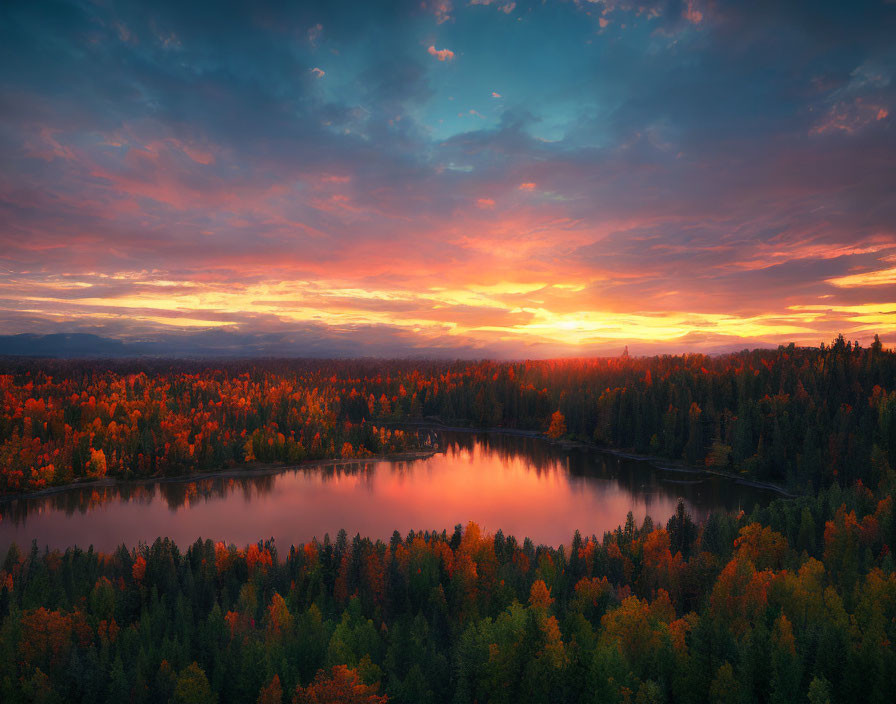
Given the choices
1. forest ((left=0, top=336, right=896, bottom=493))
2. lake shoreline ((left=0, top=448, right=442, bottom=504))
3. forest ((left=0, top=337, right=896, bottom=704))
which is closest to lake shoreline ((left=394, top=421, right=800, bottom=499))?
forest ((left=0, top=336, right=896, bottom=493))

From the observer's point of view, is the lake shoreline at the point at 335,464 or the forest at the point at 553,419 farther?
the forest at the point at 553,419

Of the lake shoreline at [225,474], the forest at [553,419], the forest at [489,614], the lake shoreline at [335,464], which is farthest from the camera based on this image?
the forest at [553,419]

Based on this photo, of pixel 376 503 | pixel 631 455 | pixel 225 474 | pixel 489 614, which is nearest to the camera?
pixel 489 614

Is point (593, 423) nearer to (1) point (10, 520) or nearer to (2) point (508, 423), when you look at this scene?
(2) point (508, 423)

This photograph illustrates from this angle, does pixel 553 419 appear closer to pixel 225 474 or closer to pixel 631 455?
pixel 631 455

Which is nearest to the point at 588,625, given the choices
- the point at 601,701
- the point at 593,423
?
the point at 601,701

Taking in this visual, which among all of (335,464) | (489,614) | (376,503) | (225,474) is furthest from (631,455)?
(489,614)

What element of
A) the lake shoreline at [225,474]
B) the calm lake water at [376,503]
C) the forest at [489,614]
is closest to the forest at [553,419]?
the lake shoreline at [225,474]

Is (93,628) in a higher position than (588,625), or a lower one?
lower

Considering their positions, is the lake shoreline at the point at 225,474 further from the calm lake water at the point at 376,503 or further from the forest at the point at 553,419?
the calm lake water at the point at 376,503
